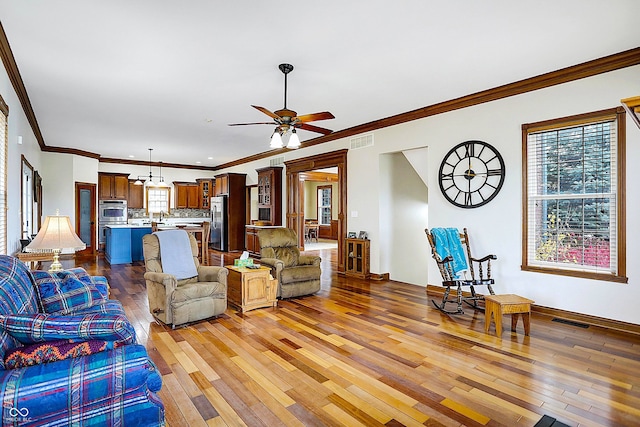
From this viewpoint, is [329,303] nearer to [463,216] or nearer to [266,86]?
[463,216]

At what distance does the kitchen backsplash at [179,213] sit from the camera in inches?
443

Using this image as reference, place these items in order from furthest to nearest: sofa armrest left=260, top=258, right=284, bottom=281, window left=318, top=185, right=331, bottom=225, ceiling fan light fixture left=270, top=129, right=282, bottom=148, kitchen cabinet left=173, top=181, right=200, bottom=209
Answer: window left=318, top=185, right=331, bottom=225
kitchen cabinet left=173, top=181, right=200, bottom=209
sofa armrest left=260, top=258, right=284, bottom=281
ceiling fan light fixture left=270, top=129, right=282, bottom=148

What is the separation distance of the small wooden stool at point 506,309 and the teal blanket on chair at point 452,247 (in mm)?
844

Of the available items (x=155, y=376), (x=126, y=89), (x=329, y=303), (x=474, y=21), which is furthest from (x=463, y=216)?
(x=126, y=89)

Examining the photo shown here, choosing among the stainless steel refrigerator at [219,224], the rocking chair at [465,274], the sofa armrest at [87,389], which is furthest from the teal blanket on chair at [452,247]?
the stainless steel refrigerator at [219,224]

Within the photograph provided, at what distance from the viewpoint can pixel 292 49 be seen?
11.1 feet

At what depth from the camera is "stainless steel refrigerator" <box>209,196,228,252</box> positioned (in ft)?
34.4

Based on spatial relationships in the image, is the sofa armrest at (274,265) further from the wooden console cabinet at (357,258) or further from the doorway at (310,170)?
the doorway at (310,170)

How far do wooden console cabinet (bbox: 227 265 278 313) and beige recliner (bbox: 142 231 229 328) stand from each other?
0.30m

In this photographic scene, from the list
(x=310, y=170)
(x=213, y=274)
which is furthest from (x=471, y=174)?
(x=310, y=170)

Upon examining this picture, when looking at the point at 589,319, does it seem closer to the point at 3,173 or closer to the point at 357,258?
the point at 357,258

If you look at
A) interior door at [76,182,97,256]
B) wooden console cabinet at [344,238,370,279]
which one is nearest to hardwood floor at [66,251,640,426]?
wooden console cabinet at [344,238,370,279]

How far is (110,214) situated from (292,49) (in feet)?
30.6

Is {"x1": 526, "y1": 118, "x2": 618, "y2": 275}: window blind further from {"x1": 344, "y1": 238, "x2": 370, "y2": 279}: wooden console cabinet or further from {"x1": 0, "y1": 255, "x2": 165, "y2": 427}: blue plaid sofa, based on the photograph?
{"x1": 0, "y1": 255, "x2": 165, "y2": 427}: blue plaid sofa
